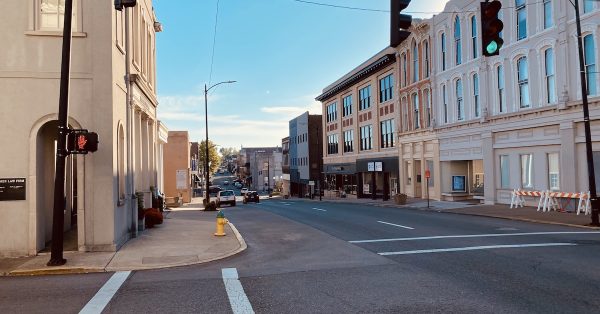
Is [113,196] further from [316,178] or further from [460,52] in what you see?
[316,178]

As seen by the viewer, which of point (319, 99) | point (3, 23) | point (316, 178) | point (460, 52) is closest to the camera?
point (3, 23)

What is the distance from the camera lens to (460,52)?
32750mm

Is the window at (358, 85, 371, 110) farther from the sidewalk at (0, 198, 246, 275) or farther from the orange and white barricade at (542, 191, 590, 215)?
the sidewalk at (0, 198, 246, 275)

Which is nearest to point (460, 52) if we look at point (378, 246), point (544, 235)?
point (544, 235)

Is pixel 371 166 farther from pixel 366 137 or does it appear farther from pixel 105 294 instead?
pixel 105 294

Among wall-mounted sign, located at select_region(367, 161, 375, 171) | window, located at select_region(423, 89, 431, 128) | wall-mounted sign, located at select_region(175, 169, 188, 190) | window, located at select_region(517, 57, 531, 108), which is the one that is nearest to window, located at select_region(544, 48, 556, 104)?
window, located at select_region(517, 57, 531, 108)

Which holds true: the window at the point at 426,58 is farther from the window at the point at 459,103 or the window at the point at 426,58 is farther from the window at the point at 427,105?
the window at the point at 459,103

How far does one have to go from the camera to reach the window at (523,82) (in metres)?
26.4

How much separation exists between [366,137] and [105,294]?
43.4 m

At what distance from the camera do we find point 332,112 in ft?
200

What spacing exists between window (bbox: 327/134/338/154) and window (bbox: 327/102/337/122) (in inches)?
84.0

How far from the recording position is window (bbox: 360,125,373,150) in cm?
4916

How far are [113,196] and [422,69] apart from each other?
98.5 feet

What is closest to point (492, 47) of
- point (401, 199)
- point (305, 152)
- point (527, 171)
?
point (527, 171)
